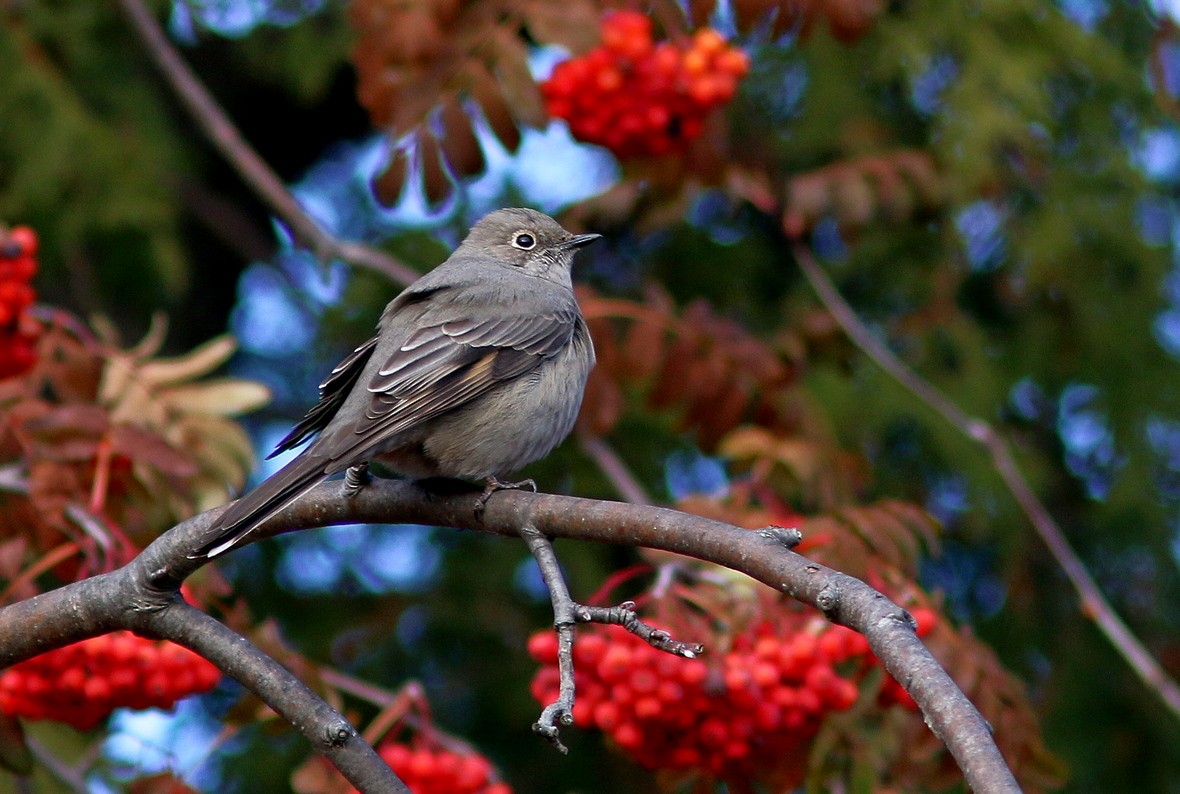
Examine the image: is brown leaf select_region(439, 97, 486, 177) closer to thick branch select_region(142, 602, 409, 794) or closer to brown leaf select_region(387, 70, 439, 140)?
brown leaf select_region(387, 70, 439, 140)

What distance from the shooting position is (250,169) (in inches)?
220

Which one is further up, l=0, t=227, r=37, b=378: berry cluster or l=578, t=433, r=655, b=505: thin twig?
l=0, t=227, r=37, b=378: berry cluster

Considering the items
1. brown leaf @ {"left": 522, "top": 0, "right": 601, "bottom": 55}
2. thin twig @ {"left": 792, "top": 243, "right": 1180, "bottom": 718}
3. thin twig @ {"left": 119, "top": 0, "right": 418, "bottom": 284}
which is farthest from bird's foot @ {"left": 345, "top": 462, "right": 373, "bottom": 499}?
thin twig @ {"left": 792, "top": 243, "right": 1180, "bottom": 718}

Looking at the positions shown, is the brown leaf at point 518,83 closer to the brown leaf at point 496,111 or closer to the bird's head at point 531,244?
the brown leaf at point 496,111

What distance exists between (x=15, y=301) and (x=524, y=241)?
1926 millimetres

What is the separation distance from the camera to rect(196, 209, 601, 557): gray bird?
383 cm

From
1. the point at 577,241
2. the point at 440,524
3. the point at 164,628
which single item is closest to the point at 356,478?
the point at 440,524

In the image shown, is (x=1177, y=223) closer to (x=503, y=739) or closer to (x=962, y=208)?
(x=962, y=208)

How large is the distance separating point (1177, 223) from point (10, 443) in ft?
16.6

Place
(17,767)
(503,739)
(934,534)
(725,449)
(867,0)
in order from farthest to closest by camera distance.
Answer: (503,739), (725,449), (867,0), (934,534), (17,767)

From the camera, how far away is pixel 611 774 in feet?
19.9

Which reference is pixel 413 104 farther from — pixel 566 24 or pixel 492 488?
pixel 492 488

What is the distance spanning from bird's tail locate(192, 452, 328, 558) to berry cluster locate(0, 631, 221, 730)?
25.0 inches

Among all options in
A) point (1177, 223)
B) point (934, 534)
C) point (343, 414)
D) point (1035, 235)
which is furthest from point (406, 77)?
point (1177, 223)
